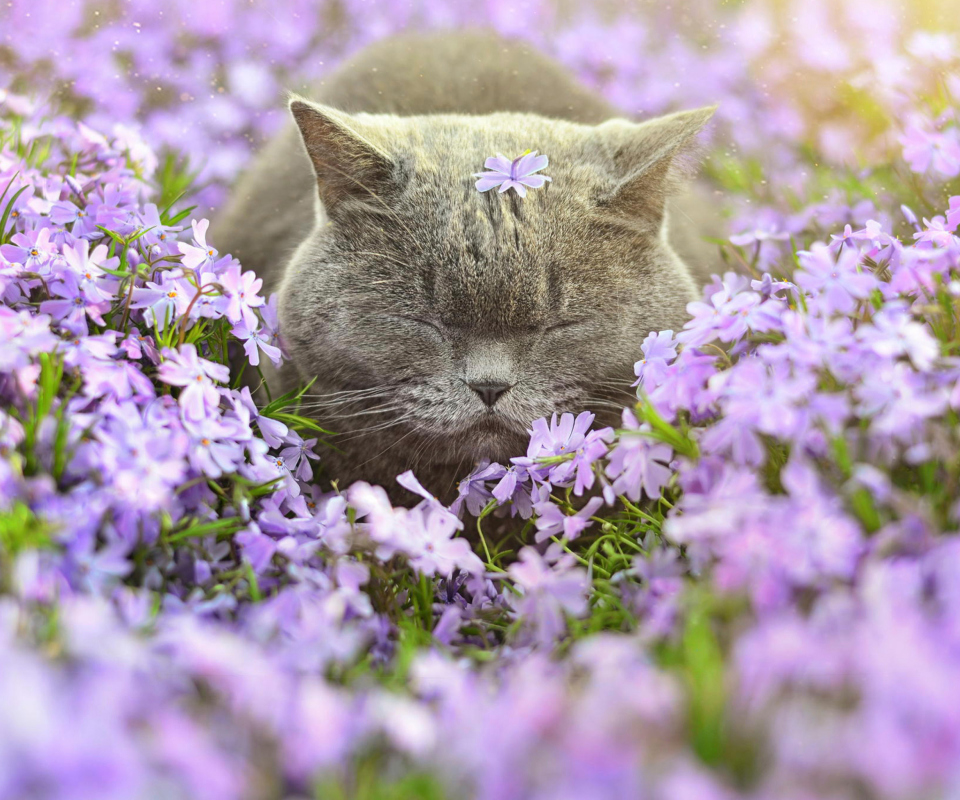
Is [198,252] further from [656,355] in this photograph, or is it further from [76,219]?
[656,355]

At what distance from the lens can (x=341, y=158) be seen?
1.32 meters

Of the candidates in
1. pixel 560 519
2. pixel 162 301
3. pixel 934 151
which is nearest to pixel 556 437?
pixel 560 519

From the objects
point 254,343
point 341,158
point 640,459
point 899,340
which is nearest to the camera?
point 899,340

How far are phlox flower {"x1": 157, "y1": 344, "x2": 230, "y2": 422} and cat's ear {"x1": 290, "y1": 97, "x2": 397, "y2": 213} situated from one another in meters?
0.45

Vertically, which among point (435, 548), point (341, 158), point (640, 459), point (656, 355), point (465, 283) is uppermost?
point (341, 158)

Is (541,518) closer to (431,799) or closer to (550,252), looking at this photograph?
(550,252)

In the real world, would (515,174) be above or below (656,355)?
above

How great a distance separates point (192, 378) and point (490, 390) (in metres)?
0.43

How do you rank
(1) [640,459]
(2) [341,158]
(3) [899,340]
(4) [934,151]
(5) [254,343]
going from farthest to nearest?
(4) [934,151]
(2) [341,158]
(5) [254,343]
(1) [640,459]
(3) [899,340]

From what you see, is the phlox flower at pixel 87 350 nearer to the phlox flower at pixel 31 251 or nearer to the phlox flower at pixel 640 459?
the phlox flower at pixel 31 251

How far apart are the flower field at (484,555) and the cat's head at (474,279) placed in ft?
0.33

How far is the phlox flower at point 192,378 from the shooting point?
976 mm

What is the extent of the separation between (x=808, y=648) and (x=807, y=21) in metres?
2.48

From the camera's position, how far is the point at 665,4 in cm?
235
